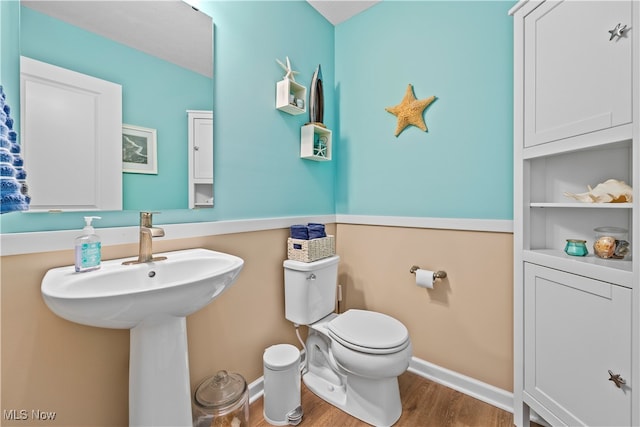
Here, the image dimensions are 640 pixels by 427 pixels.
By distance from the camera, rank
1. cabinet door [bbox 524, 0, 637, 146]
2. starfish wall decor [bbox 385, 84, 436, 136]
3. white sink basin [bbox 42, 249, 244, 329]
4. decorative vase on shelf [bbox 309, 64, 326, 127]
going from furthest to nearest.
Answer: decorative vase on shelf [bbox 309, 64, 326, 127]
starfish wall decor [bbox 385, 84, 436, 136]
cabinet door [bbox 524, 0, 637, 146]
white sink basin [bbox 42, 249, 244, 329]

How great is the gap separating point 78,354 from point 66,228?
1.47ft

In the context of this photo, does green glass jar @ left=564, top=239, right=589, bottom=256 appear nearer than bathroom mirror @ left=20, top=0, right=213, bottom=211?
No

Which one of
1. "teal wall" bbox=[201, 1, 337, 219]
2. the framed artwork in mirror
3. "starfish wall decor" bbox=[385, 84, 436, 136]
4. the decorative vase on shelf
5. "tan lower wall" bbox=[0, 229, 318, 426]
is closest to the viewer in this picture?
"tan lower wall" bbox=[0, 229, 318, 426]

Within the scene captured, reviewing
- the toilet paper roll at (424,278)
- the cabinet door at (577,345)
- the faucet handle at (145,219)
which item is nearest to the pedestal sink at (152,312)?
the faucet handle at (145,219)

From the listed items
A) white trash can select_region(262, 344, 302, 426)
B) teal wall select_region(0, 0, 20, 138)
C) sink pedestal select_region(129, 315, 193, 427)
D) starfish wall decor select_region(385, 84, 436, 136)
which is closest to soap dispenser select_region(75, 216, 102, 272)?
sink pedestal select_region(129, 315, 193, 427)

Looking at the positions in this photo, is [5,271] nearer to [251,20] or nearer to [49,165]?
[49,165]

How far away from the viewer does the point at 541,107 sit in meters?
1.20

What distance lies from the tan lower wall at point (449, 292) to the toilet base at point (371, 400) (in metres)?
0.46

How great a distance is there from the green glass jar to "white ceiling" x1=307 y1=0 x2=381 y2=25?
72.6 inches

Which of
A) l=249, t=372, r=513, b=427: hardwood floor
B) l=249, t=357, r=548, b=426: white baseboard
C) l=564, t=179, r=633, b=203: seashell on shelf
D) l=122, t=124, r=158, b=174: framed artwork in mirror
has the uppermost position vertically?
l=122, t=124, r=158, b=174: framed artwork in mirror

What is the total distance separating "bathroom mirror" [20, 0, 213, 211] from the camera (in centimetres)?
92

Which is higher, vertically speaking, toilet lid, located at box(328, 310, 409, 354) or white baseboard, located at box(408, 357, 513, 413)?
toilet lid, located at box(328, 310, 409, 354)

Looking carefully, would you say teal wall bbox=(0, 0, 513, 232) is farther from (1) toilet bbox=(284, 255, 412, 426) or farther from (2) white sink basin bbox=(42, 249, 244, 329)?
(1) toilet bbox=(284, 255, 412, 426)

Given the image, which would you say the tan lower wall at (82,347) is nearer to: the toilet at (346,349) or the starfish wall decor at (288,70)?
the toilet at (346,349)
